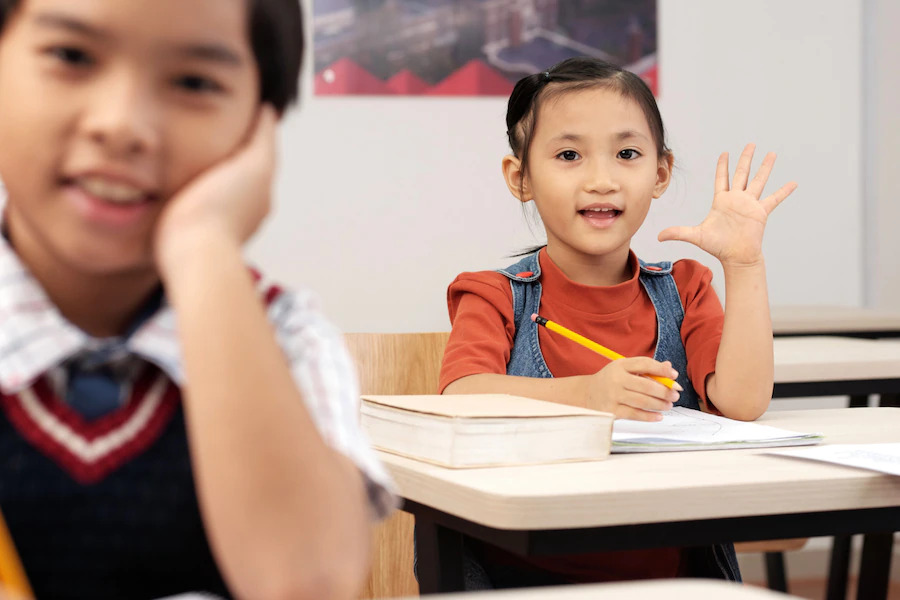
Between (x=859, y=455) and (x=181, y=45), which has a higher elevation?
(x=181, y=45)

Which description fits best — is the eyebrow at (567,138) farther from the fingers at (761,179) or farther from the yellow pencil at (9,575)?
the yellow pencil at (9,575)

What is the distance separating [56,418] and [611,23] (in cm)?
285

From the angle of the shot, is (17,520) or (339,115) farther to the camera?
(339,115)

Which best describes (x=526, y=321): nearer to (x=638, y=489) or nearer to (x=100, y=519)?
(x=638, y=489)

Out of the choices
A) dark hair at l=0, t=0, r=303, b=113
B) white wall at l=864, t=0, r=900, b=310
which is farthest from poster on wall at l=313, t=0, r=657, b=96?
dark hair at l=0, t=0, r=303, b=113

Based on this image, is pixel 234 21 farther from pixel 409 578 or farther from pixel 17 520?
pixel 409 578

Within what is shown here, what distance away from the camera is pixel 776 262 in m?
3.33

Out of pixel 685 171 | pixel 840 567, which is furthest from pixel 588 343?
pixel 685 171

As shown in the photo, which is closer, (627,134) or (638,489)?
(638,489)

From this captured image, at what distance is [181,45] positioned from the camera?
0.55 m

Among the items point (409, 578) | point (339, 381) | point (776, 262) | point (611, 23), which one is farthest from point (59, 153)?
point (776, 262)

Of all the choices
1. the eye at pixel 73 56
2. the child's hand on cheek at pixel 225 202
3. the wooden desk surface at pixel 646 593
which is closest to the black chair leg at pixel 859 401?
the wooden desk surface at pixel 646 593

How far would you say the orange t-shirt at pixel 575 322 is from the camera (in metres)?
1.51

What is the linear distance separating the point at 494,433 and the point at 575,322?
2.00 ft
